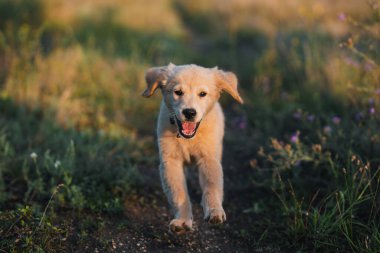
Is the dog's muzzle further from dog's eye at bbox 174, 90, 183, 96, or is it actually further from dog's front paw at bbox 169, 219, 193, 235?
dog's front paw at bbox 169, 219, 193, 235

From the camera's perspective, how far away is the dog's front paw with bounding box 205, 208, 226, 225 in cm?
321

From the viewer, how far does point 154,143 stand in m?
5.36

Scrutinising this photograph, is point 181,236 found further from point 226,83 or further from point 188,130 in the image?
point 226,83

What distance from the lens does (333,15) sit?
11289mm

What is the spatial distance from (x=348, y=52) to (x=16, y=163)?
15.4 ft

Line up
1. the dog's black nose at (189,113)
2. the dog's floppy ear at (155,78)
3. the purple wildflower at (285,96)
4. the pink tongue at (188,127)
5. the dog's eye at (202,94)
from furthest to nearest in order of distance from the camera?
the purple wildflower at (285,96) < the dog's floppy ear at (155,78) < the dog's eye at (202,94) < the pink tongue at (188,127) < the dog's black nose at (189,113)

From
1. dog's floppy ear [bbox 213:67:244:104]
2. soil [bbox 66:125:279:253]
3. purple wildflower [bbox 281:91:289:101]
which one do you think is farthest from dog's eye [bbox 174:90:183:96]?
purple wildflower [bbox 281:91:289:101]

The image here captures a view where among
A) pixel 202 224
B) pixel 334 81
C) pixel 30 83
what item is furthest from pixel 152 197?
pixel 334 81

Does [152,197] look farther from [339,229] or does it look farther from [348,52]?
[348,52]

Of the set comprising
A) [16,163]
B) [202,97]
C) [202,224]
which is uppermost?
[202,97]

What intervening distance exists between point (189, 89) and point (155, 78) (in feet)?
1.13

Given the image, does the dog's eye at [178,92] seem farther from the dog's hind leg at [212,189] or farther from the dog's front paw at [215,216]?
the dog's front paw at [215,216]

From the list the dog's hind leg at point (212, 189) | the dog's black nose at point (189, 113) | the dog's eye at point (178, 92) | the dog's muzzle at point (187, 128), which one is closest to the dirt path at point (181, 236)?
the dog's hind leg at point (212, 189)

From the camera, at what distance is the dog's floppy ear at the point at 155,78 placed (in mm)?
3807
